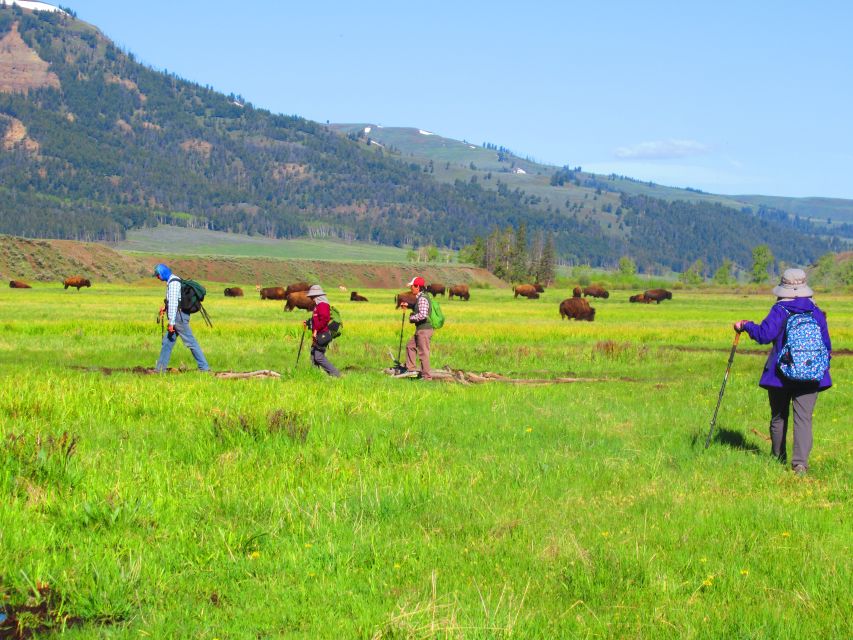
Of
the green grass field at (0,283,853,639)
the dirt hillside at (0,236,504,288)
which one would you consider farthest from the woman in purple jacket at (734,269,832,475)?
the dirt hillside at (0,236,504,288)

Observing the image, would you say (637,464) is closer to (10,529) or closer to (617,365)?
(10,529)

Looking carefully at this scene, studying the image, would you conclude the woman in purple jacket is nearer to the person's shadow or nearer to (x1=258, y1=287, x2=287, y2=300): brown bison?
the person's shadow

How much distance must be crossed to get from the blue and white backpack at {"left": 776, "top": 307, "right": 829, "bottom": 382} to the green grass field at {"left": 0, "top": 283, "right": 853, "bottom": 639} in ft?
3.53

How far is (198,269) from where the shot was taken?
12925 centimetres

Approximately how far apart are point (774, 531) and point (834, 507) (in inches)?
47.2

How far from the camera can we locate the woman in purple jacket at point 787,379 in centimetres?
1023

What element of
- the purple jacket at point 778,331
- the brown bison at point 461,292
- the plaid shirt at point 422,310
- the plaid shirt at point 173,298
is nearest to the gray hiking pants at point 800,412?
the purple jacket at point 778,331

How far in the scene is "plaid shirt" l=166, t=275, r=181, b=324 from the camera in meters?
18.6

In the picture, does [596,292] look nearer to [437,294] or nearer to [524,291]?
[524,291]

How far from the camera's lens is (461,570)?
261 inches

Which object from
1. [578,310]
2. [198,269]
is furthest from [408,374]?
[198,269]

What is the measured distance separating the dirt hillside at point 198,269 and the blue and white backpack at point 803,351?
91.8 metres

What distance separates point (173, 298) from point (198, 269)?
11367cm

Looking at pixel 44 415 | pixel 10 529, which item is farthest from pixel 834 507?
pixel 44 415
